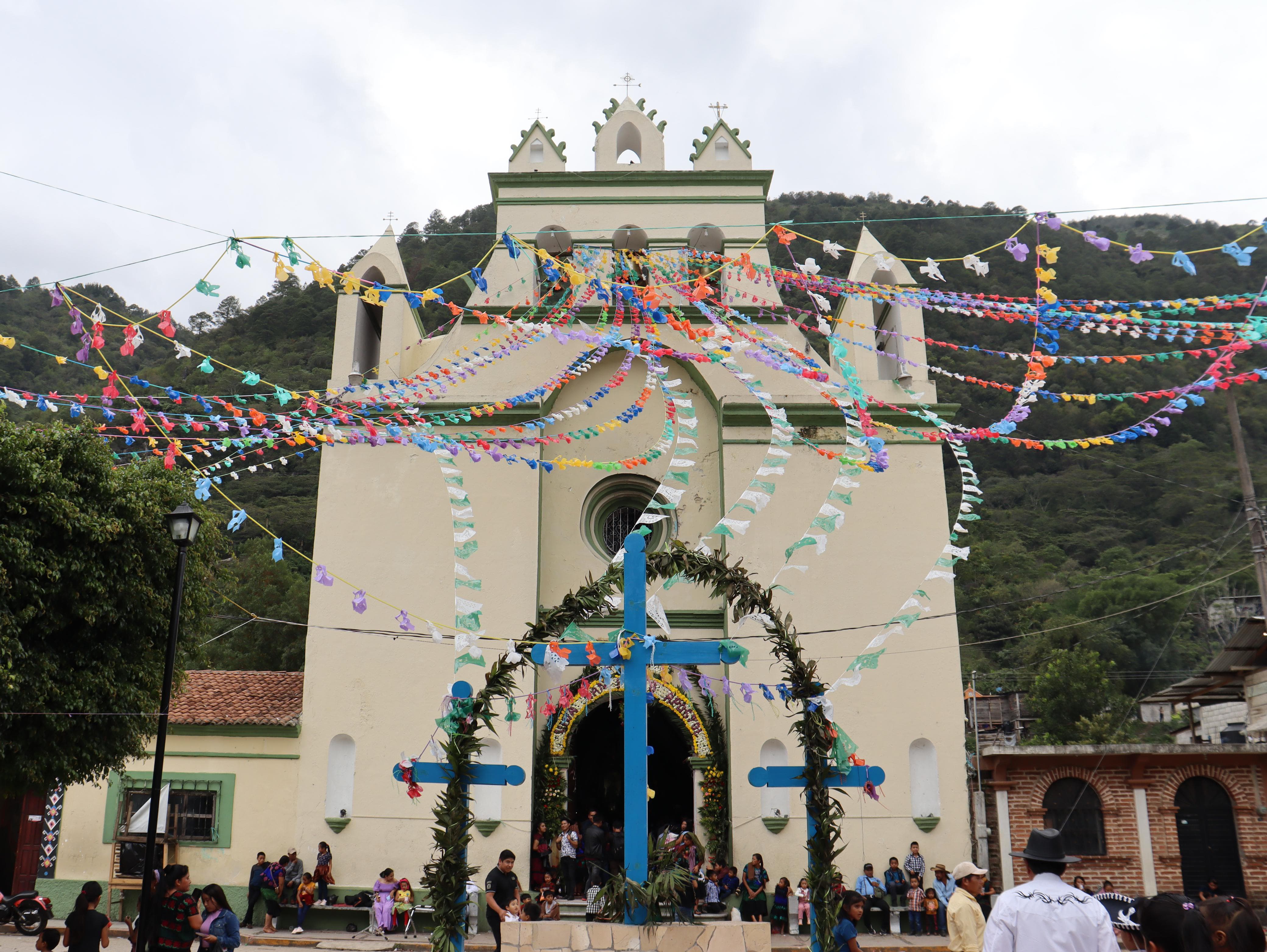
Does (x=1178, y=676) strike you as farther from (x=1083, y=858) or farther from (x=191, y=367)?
(x=191, y=367)

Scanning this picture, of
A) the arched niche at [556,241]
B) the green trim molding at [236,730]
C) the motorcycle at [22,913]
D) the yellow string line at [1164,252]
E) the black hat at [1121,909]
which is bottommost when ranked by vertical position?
the motorcycle at [22,913]

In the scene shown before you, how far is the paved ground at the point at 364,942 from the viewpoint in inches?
502

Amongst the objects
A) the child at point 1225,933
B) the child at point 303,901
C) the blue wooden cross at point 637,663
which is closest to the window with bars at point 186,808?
the child at point 303,901

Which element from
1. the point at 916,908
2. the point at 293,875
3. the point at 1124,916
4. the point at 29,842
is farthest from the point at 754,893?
the point at 29,842

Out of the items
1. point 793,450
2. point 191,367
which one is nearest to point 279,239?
point 793,450

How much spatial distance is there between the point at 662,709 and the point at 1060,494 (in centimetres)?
3828

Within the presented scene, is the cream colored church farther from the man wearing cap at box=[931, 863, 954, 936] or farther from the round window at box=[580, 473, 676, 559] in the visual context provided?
the man wearing cap at box=[931, 863, 954, 936]

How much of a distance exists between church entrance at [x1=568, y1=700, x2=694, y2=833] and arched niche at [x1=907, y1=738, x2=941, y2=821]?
11.3 ft

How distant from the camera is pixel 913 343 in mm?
16641

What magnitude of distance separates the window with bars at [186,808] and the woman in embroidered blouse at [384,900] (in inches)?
109

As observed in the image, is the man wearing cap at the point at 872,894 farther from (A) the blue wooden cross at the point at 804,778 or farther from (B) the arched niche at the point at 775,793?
(A) the blue wooden cross at the point at 804,778

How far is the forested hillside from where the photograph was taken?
36.1 meters

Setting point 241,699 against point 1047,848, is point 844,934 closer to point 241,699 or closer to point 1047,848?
point 1047,848

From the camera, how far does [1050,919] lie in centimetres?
434
